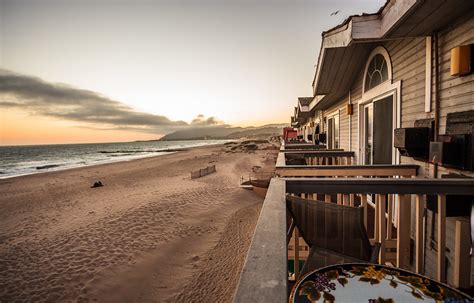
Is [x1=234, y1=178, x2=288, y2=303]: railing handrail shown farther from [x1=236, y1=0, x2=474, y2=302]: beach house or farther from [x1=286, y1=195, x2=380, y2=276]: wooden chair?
[x1=286, y1=195, x2=380, y2=276]: wooden chair

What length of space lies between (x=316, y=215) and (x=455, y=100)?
2.55 metres

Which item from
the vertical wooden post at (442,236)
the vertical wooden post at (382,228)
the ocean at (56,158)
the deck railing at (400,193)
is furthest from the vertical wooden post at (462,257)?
the ocean at (56,158)

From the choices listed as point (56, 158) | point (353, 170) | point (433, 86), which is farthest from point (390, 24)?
point (56, 158)

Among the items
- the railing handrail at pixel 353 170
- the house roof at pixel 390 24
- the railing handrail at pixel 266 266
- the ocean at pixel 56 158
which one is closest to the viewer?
the railing handrail at pixel 266 266

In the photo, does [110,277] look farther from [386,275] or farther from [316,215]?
[386,275]

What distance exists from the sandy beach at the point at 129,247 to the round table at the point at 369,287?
383cm

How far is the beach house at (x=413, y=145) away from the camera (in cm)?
231

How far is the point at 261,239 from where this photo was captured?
1197 mm

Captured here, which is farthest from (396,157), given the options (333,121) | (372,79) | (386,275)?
(333,121)

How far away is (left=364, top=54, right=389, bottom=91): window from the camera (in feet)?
16.5

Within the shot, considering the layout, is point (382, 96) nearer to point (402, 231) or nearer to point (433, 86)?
point (433, 86)

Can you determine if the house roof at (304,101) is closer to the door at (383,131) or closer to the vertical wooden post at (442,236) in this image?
the door at (383,131)

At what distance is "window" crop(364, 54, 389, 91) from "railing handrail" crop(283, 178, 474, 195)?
11.0 feet

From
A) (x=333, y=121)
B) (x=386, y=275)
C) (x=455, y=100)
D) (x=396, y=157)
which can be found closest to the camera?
(x=386, y=275)
